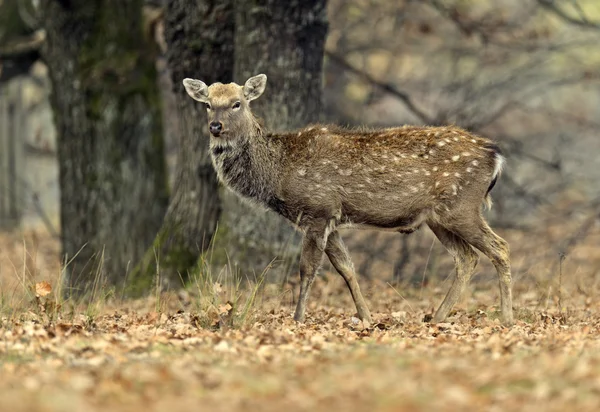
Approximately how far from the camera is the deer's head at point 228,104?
32.1 feet

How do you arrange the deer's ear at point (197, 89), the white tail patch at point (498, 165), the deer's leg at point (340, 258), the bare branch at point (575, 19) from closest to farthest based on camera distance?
the white tail patch at point (498, 165)
the deer's leg at point (340, 258)
the deer's ear at point (197, 89)
the bare branch at point (575, 19)

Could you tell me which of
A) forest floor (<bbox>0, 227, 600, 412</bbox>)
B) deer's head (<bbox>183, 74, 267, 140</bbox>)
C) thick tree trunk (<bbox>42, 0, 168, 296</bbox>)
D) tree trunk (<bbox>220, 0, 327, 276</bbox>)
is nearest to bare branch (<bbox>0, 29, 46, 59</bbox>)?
thick tree trunk (<bbox>42, 0, 168, 296</bbox>)

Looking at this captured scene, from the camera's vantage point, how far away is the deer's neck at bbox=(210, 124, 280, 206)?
9891 mm

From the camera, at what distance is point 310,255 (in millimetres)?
9750

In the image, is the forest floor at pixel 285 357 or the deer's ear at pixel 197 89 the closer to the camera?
the forest floor at pixel 285 357

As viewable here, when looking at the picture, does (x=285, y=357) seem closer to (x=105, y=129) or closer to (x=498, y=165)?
(x=498, y=165)

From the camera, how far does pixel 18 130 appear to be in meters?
25.3

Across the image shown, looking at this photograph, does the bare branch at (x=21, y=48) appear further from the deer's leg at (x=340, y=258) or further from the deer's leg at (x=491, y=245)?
the deer's leg at (x=491, y=245)

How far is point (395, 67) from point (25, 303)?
14963mm

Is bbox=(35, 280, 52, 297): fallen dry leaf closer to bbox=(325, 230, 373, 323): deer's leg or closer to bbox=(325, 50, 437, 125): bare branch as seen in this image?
bbox=(325, 230, 373, 323): deer's leg

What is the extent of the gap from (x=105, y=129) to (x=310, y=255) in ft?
18.7

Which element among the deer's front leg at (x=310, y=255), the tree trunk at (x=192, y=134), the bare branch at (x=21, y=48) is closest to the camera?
the deer's front leg at (x=310, y=255)

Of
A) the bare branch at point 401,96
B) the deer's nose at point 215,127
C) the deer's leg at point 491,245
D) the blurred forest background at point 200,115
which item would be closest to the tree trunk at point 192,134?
the blurred forest background at point 200,115

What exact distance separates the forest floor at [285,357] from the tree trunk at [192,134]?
968mm
